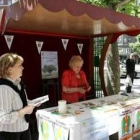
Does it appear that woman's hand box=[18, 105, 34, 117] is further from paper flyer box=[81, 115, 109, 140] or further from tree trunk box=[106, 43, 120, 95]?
tree trunk box=[106, 43, 120, 95]

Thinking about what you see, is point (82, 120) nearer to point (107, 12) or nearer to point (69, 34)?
point (107, 12)

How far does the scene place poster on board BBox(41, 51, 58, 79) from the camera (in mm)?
5559

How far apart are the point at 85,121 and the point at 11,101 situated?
0.98m

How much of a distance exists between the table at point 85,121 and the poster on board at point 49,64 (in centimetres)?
209

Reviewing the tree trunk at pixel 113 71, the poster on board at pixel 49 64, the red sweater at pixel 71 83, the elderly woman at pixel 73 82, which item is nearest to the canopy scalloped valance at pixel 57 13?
the poster on board at pixel 49 64

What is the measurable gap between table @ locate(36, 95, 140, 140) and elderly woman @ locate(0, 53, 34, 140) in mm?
544

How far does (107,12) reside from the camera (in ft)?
12.7

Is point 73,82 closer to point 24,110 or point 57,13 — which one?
point 57,13

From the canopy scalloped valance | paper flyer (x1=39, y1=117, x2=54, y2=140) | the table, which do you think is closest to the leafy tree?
the canopy scalloped valance

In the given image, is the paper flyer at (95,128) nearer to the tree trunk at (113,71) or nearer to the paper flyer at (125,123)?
the paper flyer at (125,123)

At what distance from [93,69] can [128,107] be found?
321 centimetres

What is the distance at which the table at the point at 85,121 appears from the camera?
110 inches

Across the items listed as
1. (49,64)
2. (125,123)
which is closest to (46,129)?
(125,123)

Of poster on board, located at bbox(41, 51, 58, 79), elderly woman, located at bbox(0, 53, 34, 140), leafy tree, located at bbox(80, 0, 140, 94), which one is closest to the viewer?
elderly woman, located at bbox(0, 53, 34, 140)
